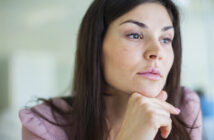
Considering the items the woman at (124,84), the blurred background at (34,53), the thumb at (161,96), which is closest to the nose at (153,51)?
the woman at (124,84)

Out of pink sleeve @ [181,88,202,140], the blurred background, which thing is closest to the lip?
pink sleeve @ [181,88,202,140]

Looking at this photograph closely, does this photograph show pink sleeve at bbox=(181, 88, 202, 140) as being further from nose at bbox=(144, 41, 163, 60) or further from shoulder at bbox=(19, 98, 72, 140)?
shoulder at bbox=(19, 98, 72, 140)

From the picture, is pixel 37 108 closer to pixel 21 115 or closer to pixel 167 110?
pixel 21 115

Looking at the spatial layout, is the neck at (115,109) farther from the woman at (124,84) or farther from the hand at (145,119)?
the hand at (145,119)

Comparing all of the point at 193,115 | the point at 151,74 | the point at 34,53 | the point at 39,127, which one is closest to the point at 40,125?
the point at 39,127

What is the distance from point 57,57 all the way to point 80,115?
1.50 metres

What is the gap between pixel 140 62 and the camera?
604mm

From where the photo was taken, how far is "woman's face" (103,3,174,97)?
0.60 m

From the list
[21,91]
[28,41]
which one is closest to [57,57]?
[28,41]

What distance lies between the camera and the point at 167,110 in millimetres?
568

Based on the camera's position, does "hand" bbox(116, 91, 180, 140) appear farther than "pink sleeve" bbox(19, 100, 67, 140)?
No

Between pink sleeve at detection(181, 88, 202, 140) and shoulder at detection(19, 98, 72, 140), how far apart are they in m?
0.41

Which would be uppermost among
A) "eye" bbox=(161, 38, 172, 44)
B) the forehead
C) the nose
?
the forehead

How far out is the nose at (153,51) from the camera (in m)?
0.60
